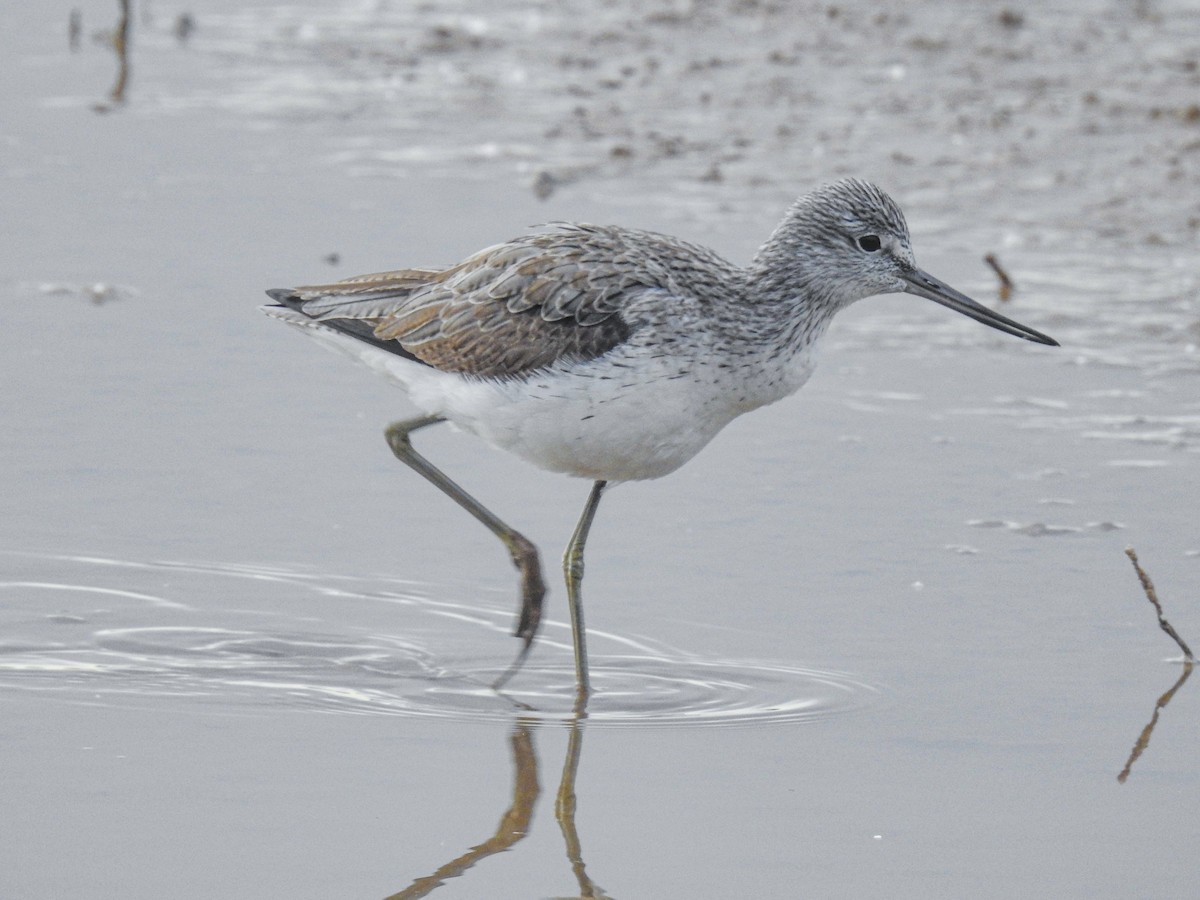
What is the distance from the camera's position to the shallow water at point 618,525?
4.65m

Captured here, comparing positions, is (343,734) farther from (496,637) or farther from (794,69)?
(794,69)

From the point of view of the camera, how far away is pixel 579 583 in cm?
583

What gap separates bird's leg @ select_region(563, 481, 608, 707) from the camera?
5.58 metres

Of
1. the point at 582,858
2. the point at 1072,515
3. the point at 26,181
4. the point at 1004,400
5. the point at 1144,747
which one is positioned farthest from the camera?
the point at 26,181

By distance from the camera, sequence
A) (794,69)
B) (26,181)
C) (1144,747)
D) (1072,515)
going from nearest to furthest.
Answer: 1. (1144,747)
2. (1072,515)
3. (26,181)
4. (794,69)

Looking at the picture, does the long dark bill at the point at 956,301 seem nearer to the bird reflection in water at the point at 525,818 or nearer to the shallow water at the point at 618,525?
the shallow water at the point at 618,525

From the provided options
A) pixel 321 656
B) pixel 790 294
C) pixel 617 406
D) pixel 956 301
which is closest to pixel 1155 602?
pixel 956 301

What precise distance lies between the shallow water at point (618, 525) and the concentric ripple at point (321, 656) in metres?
0.02

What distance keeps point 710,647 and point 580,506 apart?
1173 millimetres

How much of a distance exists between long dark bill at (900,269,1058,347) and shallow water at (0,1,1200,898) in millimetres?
765

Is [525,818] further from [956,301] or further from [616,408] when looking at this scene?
[956,301]

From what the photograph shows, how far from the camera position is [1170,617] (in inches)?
228

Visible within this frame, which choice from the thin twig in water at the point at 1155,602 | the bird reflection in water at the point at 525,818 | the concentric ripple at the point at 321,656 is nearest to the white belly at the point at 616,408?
the concentric ripple at the point at 321,656

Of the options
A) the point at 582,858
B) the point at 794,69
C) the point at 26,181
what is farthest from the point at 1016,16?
the point at 582,858
